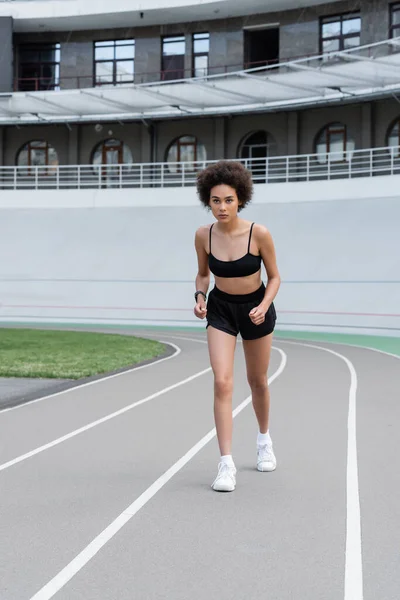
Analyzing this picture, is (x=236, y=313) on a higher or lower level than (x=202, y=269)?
lower

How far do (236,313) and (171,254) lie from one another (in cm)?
2793

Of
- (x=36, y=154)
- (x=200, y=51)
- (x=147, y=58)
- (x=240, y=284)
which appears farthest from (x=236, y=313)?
(x=36, y=154)

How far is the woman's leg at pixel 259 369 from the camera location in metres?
6.15

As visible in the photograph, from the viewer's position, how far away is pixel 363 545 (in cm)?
461

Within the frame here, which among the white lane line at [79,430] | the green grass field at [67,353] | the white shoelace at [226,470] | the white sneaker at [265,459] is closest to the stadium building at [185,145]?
the green grass field at [67,353]

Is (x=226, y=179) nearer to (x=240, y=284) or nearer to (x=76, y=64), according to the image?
(x=240, y=284)

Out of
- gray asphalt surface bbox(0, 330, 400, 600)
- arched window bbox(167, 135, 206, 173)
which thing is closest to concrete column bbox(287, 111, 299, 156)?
arched window bbox(167, 135, 206, 173)

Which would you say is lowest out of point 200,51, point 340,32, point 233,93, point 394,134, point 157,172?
point 157,172

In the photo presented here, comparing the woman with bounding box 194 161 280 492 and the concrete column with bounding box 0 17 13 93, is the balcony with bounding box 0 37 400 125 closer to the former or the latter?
the concrete column with bounding box 0 17 13 93

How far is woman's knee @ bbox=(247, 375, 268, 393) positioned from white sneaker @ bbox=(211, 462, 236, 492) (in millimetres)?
755

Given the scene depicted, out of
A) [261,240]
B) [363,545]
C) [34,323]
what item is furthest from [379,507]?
[34,323]

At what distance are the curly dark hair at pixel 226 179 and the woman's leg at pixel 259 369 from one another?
1083mm

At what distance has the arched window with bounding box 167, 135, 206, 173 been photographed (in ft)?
137

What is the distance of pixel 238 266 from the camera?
5879 millimetres
